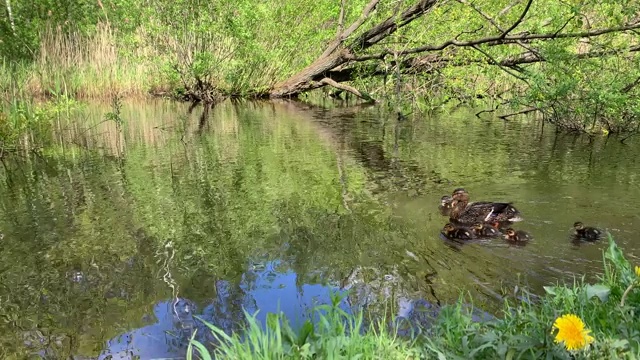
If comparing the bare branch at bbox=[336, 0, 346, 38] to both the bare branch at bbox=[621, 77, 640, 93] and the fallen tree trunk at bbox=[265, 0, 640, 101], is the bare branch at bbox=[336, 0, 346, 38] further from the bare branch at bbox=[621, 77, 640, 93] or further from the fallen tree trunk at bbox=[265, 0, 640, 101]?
the bare branch at bbox=[621, 77, 640, 93]

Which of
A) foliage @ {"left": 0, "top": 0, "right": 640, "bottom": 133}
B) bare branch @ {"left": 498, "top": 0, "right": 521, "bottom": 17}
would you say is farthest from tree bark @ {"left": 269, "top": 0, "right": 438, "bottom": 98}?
bare branch @ {"left": 498, "top": 0, "right": 521, "bottom": 17}

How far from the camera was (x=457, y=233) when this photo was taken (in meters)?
4.59

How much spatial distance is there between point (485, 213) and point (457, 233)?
689 mm

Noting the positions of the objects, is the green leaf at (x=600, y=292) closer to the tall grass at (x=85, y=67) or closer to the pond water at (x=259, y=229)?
the pond water at (x=259, y=229)

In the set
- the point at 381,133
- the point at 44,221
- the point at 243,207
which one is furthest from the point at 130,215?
the point at 381,133

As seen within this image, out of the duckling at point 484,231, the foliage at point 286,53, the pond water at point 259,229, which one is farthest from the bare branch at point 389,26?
the duckling at point 484,231

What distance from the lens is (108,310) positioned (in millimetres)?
3287

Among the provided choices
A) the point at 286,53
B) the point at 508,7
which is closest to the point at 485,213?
the point at 508,7

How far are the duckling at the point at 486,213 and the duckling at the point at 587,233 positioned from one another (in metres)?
0.61

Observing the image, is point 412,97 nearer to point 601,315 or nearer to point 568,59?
point 568,59

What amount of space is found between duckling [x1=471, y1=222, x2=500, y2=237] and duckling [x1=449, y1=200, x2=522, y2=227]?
170 millimetres

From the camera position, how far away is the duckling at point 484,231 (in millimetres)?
4625

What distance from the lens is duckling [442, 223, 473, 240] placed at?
4.56m

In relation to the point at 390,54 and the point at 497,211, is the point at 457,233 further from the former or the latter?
the point at 390,54
